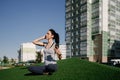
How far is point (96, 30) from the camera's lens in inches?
3282

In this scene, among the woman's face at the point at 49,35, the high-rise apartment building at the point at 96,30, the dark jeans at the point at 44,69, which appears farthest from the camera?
the high-rise apartment building at the point at 96,30

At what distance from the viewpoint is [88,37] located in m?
83.6

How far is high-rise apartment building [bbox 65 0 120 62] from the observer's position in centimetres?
8256

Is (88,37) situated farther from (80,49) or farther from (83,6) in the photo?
(83,6)

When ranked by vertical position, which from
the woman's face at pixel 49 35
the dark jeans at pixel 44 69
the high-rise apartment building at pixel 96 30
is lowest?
the dark jeans at pixel 44 69

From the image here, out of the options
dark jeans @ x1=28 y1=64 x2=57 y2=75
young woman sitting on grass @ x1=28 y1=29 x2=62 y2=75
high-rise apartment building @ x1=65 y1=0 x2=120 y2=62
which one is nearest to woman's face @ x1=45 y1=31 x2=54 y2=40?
young woman sitting on grass @ x1=28 y1=29 x2=62 y2=75

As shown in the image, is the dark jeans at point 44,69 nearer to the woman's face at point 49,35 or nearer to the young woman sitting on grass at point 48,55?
the young woman sitting on grass at point 48,55

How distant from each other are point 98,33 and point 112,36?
6.61 meters

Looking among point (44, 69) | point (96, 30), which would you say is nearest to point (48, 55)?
point (44, 69)

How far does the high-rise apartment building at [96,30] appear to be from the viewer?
8256 cm

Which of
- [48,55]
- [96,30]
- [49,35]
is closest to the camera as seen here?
[48,55]

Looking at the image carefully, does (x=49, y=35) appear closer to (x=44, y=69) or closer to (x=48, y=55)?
(x=48, y=55)

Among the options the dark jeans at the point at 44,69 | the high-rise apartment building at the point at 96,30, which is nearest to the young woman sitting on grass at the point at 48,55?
the dark jeans at the point at 44,69

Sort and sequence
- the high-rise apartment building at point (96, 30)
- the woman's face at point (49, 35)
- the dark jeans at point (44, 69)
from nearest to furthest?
the dark jeans at point (44, 69) → the woman's face at point (49, 35) → the high-rise apartment building at point (96, 30)
